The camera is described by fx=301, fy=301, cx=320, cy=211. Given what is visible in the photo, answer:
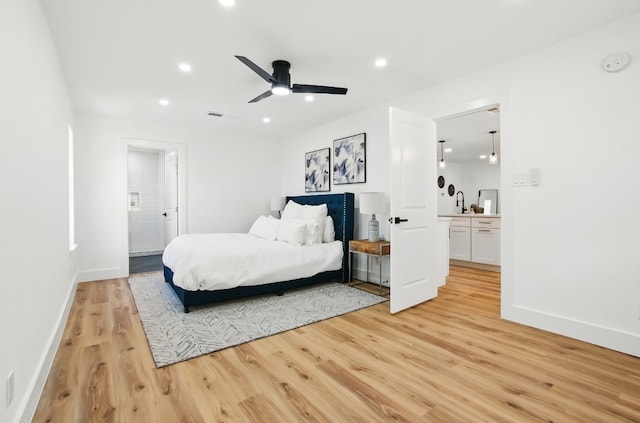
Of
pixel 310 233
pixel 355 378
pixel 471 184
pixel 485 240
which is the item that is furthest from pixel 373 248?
pixel 471 184

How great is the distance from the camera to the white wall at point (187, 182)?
4.47 meters

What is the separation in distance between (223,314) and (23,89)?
2310 millimetres

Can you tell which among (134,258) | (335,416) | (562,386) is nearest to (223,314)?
(335,416)

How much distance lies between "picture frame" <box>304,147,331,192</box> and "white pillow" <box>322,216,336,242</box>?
30.7 inches

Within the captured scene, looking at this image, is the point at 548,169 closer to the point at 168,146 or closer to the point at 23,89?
the point at 23,89

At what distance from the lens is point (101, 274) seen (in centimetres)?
455

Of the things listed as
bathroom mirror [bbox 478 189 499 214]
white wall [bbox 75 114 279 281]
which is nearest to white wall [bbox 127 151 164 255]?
white wall [bbox 75 114 279 281]

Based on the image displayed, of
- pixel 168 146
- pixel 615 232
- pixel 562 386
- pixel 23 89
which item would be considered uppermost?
pixel 168 146

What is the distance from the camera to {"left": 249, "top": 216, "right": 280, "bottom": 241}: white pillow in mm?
4377

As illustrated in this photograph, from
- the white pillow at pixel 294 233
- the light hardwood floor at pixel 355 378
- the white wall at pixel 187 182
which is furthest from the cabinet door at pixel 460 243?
the white wall at pixel 187 182

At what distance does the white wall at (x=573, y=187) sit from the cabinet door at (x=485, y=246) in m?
2.46

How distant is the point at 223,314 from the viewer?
10.0 feet

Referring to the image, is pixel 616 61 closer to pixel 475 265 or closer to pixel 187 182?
pixel 475 265

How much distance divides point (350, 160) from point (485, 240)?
283 centimetres
